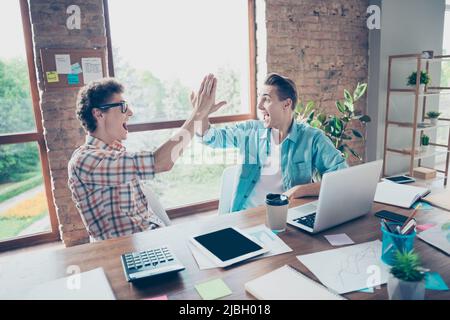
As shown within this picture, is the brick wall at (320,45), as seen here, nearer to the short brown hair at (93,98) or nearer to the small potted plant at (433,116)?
the small potted plant at (433,116)

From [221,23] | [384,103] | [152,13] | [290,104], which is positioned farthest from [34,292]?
[384,103]

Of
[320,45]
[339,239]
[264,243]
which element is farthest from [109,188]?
[320,45]

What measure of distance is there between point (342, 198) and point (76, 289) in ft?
3.06

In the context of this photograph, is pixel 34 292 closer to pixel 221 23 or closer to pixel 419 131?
pixel 221 23

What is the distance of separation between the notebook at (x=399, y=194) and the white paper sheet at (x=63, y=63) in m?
2.33

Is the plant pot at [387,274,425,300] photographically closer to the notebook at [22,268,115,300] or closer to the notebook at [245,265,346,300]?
the notebook at [245,265,346,300]

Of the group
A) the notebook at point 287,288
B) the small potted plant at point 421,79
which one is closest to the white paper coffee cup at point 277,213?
the notebook at point 287,288

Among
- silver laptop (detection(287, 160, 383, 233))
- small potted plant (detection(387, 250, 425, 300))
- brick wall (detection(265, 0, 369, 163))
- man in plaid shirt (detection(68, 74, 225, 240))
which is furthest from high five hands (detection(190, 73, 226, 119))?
brick wall (detection(265, 0, 369, 163))

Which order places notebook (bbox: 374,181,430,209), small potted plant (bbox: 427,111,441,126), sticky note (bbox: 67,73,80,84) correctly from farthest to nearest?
small potted plant (bbox: 427,111,441,126), sticky note (bbox: 67,73,80,84), notebook (bbox: 374,181,430,209)

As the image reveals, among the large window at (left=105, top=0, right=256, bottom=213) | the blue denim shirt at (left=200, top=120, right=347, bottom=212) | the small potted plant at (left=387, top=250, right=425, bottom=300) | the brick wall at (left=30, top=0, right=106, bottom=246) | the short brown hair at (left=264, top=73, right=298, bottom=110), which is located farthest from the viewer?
the large window at (left=105, top=0, right=256, bottom=213)

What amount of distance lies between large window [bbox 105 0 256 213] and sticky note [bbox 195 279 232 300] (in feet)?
7.99

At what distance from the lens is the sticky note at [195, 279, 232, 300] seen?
3.22 feet

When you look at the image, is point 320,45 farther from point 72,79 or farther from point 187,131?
point 187,131

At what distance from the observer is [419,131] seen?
15.0 ft
